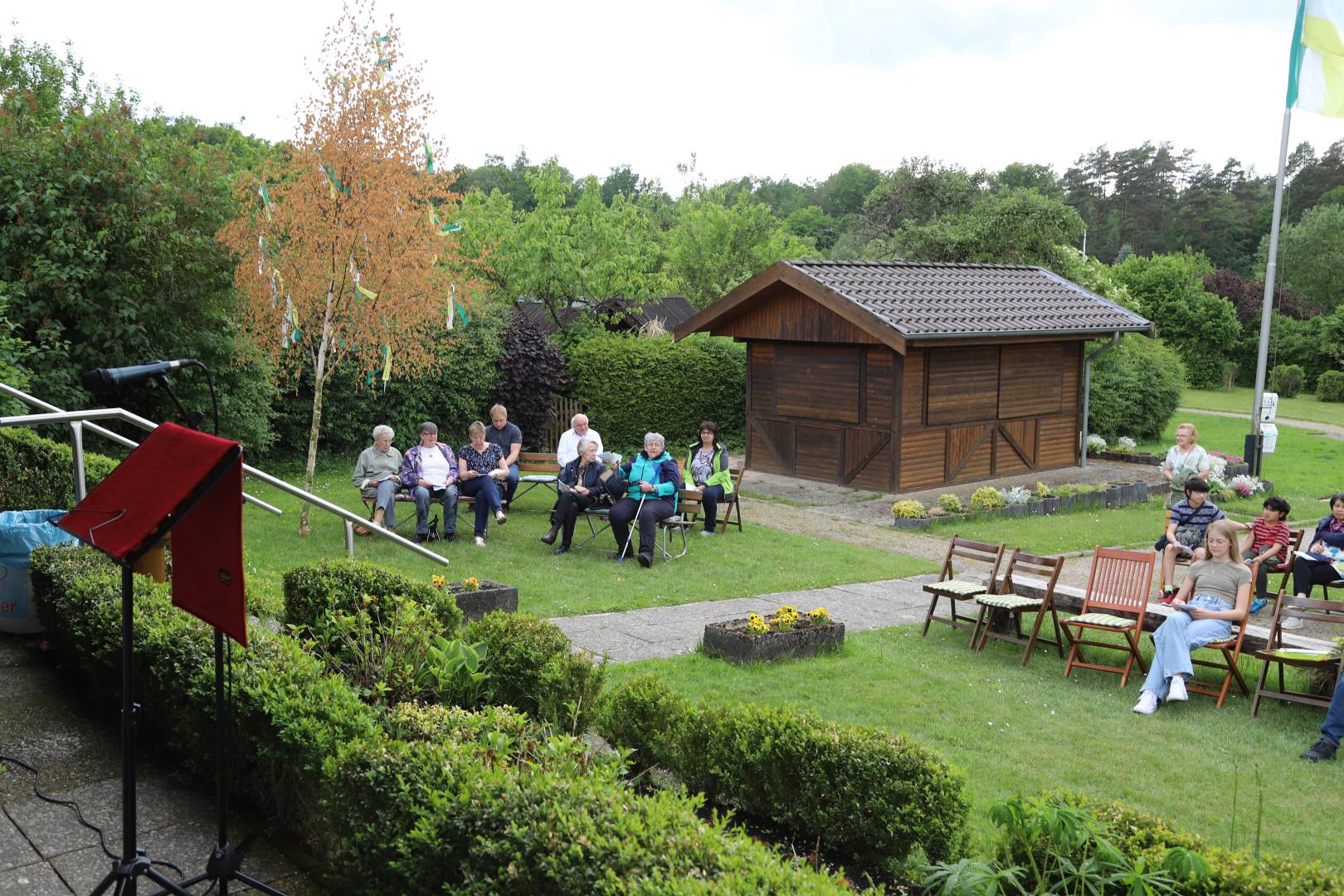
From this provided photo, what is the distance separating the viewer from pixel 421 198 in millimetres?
12570

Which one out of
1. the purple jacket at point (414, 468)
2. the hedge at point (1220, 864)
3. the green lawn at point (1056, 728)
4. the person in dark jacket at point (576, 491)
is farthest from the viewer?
the purple jacket at point (414, 468)

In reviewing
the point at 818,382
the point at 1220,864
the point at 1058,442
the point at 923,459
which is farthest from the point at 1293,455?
the point at 1220,864

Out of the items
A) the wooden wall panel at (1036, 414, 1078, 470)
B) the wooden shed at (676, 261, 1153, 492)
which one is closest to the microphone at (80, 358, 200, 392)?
the wooden shed at (676, 261, 1153, 492)

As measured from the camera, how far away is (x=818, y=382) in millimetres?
18828

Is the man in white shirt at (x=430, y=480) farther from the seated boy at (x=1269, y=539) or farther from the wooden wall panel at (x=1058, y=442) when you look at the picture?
the wooden wall panel at (x=1058, y=442)

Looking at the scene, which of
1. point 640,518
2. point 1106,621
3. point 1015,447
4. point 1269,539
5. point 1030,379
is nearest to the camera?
point 1106,621

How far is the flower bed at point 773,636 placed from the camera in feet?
27.6

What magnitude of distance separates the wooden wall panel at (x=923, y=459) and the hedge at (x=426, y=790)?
1358cm

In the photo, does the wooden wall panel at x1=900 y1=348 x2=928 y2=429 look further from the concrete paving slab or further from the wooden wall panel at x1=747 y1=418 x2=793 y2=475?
the concrete paving slab

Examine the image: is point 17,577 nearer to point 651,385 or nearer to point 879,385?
point 879,385

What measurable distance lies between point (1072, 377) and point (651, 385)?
785 cm

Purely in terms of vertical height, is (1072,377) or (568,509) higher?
(1072,377)

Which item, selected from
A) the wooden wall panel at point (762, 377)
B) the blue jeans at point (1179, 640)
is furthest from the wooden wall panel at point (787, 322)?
the blue jeans at point (1179, 640)

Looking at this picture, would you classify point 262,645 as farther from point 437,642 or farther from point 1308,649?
point 1308,649
